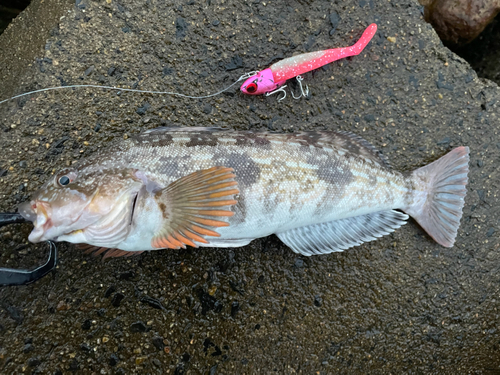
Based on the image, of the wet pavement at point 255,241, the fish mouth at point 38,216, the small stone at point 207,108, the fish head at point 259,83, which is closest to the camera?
the fish mouth at point 38,216

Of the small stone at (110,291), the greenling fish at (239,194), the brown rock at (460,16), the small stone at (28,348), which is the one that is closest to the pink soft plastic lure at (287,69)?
the greenling fish at (239,194)

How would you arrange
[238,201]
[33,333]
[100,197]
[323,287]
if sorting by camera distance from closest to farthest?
1. [100,197]
2. [238,201]
3. [33,333]
4. [323,287]

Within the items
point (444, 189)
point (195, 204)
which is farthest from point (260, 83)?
point (444, 189)

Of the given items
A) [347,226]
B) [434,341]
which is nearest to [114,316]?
[347,226]

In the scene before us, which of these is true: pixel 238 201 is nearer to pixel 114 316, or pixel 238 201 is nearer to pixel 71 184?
pixel 71 184

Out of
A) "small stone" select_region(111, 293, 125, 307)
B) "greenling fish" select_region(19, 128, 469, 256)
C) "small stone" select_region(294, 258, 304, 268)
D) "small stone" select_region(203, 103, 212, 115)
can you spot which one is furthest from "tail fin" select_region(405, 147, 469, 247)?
"small stone" select_region(111, 293, 125, 307)

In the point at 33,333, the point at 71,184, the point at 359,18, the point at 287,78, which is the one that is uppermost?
the point at 359,18

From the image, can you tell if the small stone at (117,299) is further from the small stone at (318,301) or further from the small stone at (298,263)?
the small stone at (318,301)
